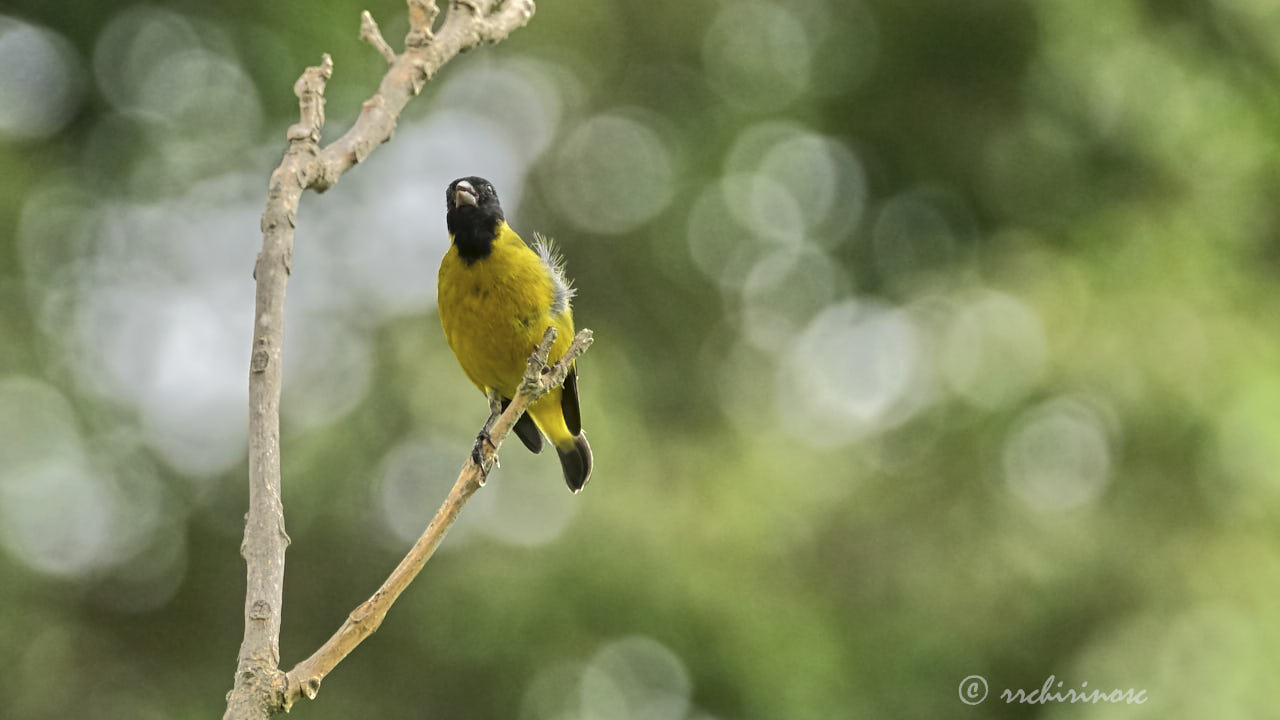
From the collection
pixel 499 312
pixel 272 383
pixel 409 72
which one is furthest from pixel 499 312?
pixel 272 383

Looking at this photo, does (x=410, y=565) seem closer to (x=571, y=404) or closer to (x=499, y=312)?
(x=499, y=312)

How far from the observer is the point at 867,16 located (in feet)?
39.3

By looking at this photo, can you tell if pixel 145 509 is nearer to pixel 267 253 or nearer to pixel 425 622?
pixel 425 622

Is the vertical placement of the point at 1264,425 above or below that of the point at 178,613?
above

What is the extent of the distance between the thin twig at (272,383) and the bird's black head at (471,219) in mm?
2545

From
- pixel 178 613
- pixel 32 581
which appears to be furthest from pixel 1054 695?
pixel 32 581

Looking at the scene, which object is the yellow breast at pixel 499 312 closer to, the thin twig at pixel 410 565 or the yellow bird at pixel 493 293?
the yellow bird at pixel 493 293

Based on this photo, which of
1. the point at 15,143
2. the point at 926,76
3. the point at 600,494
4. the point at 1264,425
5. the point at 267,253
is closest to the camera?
the point at 267,253

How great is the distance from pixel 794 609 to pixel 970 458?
2.13 metres

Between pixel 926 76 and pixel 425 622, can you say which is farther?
pixel 926 76
